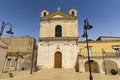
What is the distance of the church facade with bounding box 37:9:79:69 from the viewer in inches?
966

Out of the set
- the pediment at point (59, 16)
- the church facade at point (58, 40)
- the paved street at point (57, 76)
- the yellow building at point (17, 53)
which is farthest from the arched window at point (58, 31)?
the paved street at point (57, 76)

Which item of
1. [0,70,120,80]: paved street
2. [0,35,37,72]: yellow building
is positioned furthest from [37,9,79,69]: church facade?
[0,70,120,80]: paved street

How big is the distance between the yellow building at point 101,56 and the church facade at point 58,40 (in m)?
2.48

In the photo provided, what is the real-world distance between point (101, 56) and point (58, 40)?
8669 millimetres

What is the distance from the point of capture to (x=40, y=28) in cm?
2784

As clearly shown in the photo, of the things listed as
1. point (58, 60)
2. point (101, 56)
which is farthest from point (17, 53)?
point (101, 56)

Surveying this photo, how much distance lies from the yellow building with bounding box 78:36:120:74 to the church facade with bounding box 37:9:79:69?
248 centimetres

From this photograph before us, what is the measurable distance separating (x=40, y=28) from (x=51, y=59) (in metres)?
7.32

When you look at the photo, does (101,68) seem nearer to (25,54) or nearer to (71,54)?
(71,54)

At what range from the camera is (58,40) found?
26094 mm

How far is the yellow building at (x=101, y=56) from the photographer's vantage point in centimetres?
2231

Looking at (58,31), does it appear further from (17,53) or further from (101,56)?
(101,56)

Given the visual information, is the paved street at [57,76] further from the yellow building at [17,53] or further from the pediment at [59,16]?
the pediment at [59,16]

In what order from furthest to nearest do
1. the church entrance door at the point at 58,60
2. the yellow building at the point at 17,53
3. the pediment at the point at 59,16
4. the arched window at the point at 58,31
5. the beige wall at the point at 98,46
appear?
the pediment at the point at 59,16 → the arched window at the point at 58,31 → the beige wall at the point at 98,46 → the yellow building at the point at 17,53 → the church entrance door at the point at 58,60
